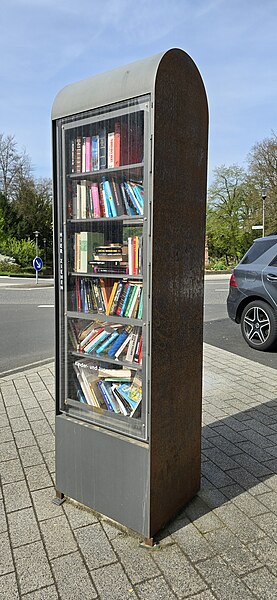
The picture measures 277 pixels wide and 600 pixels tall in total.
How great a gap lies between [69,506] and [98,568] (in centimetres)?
66

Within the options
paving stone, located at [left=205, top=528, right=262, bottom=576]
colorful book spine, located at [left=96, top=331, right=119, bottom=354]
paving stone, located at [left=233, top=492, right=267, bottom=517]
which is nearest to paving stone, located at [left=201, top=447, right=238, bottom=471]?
paving stone, located at [left=233, top=492, right=267, bottom=517]

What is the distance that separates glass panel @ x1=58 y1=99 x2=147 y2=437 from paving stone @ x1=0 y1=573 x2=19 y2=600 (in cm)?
93

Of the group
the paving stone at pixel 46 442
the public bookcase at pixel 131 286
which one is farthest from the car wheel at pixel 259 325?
the public bookcase at pixel 131 286

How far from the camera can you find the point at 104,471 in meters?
2.86

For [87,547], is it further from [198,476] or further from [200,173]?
[200,173]

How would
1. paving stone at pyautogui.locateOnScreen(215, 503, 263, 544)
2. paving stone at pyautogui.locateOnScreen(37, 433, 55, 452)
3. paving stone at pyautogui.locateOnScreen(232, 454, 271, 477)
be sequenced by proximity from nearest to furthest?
1. paving stone at pyautogui.locateOnScreen(215, 503, 263, 544)
2. paving stone at pyautogui.locateOnScreen(232, 454, 271, 477)
3. paving stone at pyautogui.locateOnScreen(37, 433, 55, 452)

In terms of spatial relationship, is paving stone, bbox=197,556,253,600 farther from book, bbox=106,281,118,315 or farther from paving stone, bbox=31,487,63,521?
book, bbox=106,281,118,315

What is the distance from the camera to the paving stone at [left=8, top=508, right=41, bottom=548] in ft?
8.92

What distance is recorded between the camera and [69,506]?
308 cm

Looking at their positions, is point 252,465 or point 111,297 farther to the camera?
point 252,465

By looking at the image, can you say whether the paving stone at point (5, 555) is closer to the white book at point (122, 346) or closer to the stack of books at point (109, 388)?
the stack of books at point (109, 388)

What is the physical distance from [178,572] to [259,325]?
6.02 metres

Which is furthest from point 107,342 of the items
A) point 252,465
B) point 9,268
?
point 9,268

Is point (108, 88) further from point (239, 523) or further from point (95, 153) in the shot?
point (239, 523)
